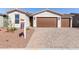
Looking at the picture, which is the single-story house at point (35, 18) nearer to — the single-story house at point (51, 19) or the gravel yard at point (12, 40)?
the single-story house at point (51, 19)

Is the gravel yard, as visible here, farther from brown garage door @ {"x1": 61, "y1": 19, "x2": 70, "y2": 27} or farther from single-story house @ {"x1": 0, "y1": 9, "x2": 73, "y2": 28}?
brown garage door @ {"x1": 61, "y1": 19, "x2": 70, "y2": 27}

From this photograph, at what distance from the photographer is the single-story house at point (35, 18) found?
5.45m

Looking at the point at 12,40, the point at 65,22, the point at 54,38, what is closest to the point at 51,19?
the point at 65,22

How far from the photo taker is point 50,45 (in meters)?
5.45

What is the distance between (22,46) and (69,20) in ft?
4.37

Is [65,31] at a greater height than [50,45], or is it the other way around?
[65,31]

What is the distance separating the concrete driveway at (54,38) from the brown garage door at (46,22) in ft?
0.38

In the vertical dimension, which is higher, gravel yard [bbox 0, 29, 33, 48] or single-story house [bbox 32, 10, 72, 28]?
single-story house [bbox 32, 10, 72, 28]

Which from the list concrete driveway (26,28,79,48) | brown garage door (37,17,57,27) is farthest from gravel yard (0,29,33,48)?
brown garage door (37,17,57,27)

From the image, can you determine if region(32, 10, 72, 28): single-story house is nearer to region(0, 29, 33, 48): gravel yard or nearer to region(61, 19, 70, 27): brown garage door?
region(61, 19, 70, 27): brown garage door

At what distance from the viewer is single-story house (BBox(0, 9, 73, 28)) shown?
5453 mm
